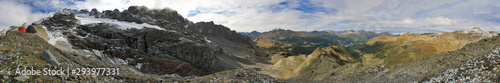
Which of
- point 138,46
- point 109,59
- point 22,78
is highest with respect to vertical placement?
point 22,78

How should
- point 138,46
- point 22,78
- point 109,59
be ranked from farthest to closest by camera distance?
point 138,46, point 109,59, point 22,78

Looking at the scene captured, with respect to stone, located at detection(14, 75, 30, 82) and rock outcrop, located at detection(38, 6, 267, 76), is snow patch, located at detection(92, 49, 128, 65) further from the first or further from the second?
stone, located at detection(14, 75, 30, 82)

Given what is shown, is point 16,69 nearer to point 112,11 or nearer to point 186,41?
point 186,41

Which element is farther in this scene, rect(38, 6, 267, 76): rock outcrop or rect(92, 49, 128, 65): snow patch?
rect(38, 6, 267, 76): rock outcrop

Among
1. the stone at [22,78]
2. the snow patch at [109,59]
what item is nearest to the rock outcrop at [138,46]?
the snow patch at [109,59]

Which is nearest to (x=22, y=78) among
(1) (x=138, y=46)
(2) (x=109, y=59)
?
(2) (x=109, y=59)

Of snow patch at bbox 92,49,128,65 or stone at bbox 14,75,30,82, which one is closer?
stone at bbox 14,75,30,82

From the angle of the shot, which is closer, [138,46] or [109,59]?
[109,59]

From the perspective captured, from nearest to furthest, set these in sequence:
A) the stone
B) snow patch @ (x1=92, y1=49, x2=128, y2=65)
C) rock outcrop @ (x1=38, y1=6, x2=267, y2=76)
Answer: the stone
snow patch @ (x1=92, y1=49, x2=128, y2=65)
rock outcrop @ (x1=38, y1=6, x2=267, y2=76)

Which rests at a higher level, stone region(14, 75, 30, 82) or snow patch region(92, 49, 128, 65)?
stone region(14, 75, 30, 82)

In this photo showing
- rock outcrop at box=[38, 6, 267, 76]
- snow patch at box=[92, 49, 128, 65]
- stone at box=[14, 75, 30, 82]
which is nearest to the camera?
stone at box=[14, 75, 30, 82]

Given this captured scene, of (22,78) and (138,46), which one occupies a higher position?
(22,78)

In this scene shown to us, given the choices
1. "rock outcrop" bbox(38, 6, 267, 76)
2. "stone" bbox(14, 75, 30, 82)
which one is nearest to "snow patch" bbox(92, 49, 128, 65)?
"rock outcrop" bbox(38, 6, 267, 76)

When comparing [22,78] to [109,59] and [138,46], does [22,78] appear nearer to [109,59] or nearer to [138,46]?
[109,59]
